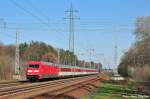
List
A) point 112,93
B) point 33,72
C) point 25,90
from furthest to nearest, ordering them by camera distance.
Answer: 1. point 33,72
2. point 112,93
3. point 25,90

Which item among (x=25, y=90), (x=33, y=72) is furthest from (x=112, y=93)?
(x=33, y=72)

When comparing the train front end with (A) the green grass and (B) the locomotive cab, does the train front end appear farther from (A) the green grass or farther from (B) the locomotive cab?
(A) the green grass

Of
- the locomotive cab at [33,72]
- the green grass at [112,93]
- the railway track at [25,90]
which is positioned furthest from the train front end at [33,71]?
the green grass at [112,93]

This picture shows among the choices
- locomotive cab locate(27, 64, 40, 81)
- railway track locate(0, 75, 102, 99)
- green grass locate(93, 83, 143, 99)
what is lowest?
green grass locate(93, 83, 143, 99)

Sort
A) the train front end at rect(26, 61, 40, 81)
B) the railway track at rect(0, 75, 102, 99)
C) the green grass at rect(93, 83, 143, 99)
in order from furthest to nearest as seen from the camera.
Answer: the train front end at rect(26, 61, 40, 81), the green grass at rect(93, 83, 143, 99), the railway track at rect(0, 75, 102, 99)

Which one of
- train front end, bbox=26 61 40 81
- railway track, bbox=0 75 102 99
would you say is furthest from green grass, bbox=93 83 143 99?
train front end, bbox=26 61 40 81

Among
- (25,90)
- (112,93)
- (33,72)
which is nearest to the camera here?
(25,90)

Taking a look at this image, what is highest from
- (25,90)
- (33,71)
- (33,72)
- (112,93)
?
(33,71)

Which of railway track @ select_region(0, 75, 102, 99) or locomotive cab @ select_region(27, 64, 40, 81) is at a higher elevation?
locomotive cab @ select_region(27, 64, 40, 81)

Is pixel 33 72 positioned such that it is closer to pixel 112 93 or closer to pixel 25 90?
pixel 112 93

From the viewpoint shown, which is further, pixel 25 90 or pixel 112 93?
pixel 112 93

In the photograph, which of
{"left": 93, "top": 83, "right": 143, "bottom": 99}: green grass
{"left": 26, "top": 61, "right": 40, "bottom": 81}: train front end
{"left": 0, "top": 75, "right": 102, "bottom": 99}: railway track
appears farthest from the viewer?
{"left": 26, "top": 61, "right": 40, "bottom": 81}: train front end

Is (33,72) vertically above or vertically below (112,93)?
above

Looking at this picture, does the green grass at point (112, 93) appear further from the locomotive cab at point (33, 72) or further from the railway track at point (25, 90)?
the locomotive cab at point (33, 72)
